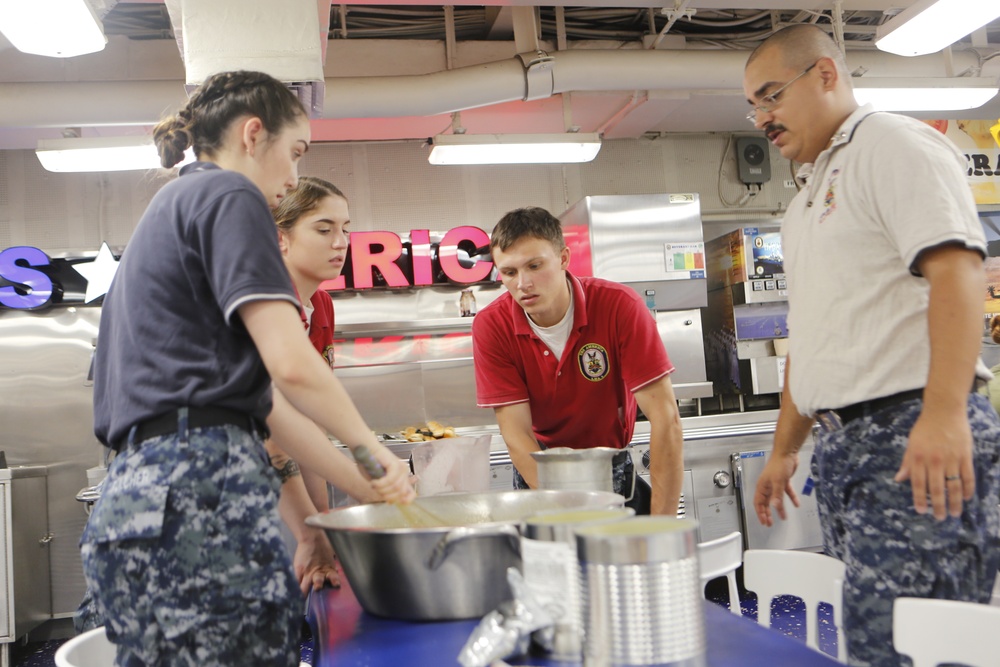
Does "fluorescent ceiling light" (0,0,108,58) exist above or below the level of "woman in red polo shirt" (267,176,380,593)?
above

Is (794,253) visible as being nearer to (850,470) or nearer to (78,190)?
(850,470)

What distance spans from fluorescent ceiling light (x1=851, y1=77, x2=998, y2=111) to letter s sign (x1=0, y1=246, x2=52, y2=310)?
555 cm

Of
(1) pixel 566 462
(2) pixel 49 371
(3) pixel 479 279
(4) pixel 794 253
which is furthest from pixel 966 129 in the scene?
(2) pixel 49 371

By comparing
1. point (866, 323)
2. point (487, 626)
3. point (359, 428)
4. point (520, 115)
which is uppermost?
point (520, 115)

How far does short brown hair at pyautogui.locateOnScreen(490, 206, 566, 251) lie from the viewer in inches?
95.0

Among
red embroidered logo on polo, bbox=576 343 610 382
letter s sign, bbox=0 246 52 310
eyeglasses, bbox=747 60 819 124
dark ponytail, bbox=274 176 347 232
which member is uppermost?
letter s sign, bbox=0 246 52 310

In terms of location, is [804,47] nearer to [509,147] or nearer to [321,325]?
[321,325]

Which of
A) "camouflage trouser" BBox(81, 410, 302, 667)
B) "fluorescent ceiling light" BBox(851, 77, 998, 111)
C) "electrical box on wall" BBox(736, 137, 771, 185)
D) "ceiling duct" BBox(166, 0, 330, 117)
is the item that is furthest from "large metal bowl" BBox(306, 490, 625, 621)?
"electrical box on wall" BBox(736, 137, 771, 185)

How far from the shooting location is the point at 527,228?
95.3 inches

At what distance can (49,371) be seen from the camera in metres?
5.84

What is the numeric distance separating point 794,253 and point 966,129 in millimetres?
6484

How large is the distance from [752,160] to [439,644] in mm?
6443

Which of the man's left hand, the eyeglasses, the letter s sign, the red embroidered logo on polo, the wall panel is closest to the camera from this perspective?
the man's left hand

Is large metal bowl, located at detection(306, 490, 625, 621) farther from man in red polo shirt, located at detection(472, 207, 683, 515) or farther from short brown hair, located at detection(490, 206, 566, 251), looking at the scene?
short brown hair, located at detection(490, 206, 566, 251)
